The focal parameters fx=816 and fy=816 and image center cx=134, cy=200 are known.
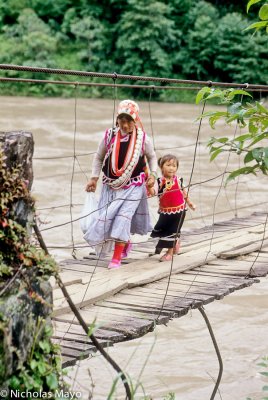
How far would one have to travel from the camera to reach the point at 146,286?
12.1ft

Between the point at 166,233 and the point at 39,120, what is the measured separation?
41.5 ft

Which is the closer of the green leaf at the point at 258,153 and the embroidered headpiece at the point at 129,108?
the green leaf at the point at 258,153

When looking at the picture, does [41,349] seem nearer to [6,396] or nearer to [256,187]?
[6,396]

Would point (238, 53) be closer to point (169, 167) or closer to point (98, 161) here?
point (169, 167)

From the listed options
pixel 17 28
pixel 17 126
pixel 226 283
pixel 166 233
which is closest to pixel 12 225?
pixel 226 283

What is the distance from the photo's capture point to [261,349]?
17.6 feet

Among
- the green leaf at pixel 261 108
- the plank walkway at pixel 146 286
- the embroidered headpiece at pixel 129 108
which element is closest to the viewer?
the green leaf at pixel 261 108

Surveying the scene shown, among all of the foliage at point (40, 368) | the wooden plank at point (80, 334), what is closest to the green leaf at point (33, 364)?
the foliage at point (40, 368)

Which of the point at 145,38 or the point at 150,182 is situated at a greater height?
the point at 145,38

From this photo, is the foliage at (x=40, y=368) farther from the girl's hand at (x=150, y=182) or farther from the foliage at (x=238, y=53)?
the foliage at (x=238, y=53)

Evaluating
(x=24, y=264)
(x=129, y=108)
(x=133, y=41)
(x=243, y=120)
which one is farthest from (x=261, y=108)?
(x=133, y=41)

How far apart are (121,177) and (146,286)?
2.35 ft

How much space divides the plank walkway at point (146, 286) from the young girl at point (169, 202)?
0.36 ft

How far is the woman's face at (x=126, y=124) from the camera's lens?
13.5ft
